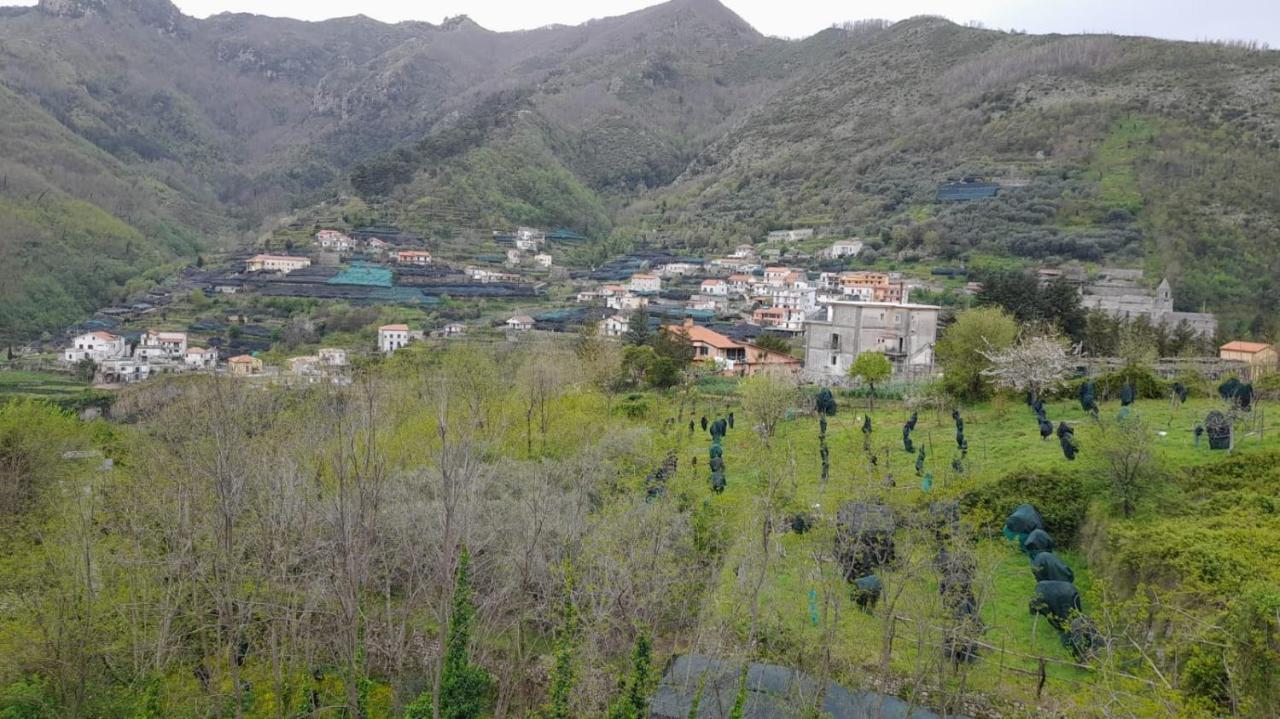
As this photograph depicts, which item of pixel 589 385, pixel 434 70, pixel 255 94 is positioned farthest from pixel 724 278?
pixel 255 94

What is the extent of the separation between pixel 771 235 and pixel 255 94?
155 m

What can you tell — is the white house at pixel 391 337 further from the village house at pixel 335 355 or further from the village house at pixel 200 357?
the village house at pixel 200 357

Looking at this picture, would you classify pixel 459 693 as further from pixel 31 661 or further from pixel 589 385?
pixel 589 385

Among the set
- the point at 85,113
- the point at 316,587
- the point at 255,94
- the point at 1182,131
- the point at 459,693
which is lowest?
the point at 459,693

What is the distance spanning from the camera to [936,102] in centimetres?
8906

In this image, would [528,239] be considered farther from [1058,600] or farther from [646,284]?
[1058,600]

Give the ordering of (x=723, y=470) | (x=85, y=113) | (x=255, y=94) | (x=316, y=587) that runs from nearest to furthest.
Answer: (x=316, y=587) < (x=723, y=470) < (x=85, y=113) < (x=255, y=94)

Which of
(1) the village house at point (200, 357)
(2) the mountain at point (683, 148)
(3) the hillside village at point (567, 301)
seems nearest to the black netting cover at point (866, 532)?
(3) the hillside village at point (567, 301)

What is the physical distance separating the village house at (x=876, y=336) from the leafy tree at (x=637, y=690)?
26.0 meters

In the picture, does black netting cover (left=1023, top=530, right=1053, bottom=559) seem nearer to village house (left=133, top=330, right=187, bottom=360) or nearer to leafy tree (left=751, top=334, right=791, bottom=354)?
leafy tree (left=751, top=334, right=791, bottom=354)

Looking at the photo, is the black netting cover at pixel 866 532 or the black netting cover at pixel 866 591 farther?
the black netting cover at pixel 866 591

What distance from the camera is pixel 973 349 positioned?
77.6ft

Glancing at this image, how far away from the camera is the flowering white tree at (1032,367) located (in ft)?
65.8

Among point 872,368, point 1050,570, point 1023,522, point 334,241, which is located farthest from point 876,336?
point 334,241
